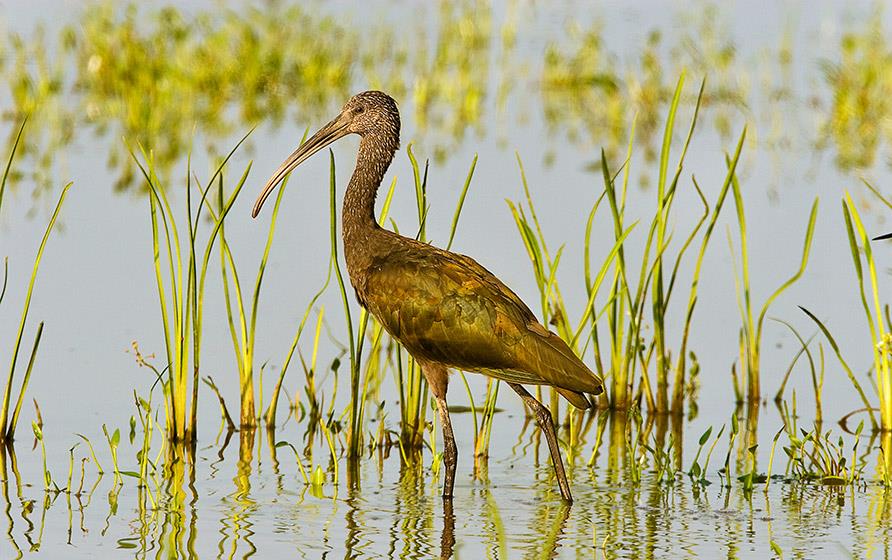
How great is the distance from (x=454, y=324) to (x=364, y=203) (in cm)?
101

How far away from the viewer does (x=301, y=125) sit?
16203 millimetres

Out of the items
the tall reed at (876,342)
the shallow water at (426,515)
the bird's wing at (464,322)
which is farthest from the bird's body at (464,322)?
the tall reed at (876,342)

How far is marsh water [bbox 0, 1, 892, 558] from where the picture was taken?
6.83m

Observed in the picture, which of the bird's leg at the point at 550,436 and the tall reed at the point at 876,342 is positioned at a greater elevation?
the tall reed at the point at 876,342

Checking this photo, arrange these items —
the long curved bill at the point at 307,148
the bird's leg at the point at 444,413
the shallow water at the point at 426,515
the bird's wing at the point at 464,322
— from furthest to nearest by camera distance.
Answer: the long curved bill at the point at 307,148
the bird's leg at the point at 444,413
the bird's wing at the point at 464,322
the shallow water at the point at 426,515

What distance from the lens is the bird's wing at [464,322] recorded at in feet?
23.5

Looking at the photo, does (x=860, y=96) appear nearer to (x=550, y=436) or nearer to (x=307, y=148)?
(x=307, y=148)

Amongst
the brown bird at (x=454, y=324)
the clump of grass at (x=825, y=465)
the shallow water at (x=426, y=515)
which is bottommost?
the shallow water at (x=426, y=515)

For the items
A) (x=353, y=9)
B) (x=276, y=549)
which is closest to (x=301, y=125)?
(x=353, y=9)

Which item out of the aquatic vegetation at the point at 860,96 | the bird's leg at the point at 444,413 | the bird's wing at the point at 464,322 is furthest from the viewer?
the aquatic vegetation at the point at 860,96

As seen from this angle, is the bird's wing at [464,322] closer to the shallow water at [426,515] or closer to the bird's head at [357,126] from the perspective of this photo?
the shallow water at [426,515]

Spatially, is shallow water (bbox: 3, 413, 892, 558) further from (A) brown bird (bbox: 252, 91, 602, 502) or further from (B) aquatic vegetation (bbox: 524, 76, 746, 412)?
(B) aquatic vegetation (bbox: 524, 76, 746, 412)

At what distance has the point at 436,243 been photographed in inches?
493

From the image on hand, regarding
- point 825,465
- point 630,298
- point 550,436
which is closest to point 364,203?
point 630,298
